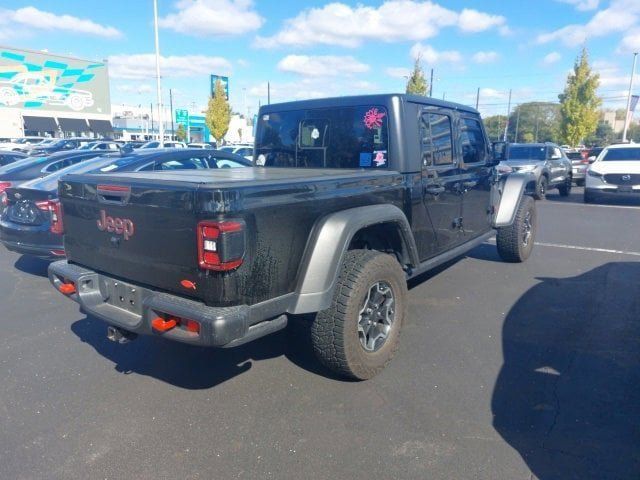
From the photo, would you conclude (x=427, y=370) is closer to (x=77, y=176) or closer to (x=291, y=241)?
(x=291, y=241)

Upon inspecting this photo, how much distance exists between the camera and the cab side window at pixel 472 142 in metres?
5.10

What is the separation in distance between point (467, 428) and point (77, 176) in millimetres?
3034

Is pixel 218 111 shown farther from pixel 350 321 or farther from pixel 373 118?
pixel 350 321

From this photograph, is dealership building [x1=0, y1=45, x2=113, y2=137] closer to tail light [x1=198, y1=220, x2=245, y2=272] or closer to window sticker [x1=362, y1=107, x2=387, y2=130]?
window sticker [x1=362, y1=107, x2=387, y2=130]

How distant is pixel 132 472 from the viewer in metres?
2.54

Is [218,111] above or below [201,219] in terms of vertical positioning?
above

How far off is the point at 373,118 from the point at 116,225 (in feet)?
7.31

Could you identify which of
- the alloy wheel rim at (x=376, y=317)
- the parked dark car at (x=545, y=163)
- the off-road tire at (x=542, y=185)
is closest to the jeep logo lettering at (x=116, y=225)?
the alloy wheel rim at (x=376, y=317)

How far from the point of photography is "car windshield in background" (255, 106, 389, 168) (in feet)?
13.5

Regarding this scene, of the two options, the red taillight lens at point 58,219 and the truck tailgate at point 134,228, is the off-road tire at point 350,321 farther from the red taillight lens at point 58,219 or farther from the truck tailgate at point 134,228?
the red taillight lens at point 58,219

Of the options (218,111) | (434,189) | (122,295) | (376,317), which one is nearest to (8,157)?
(122,295)

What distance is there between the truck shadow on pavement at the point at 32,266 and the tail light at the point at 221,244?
453 cm

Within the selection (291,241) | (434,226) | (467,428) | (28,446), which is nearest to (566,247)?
(434,226)

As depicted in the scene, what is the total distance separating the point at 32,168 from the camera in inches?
332
